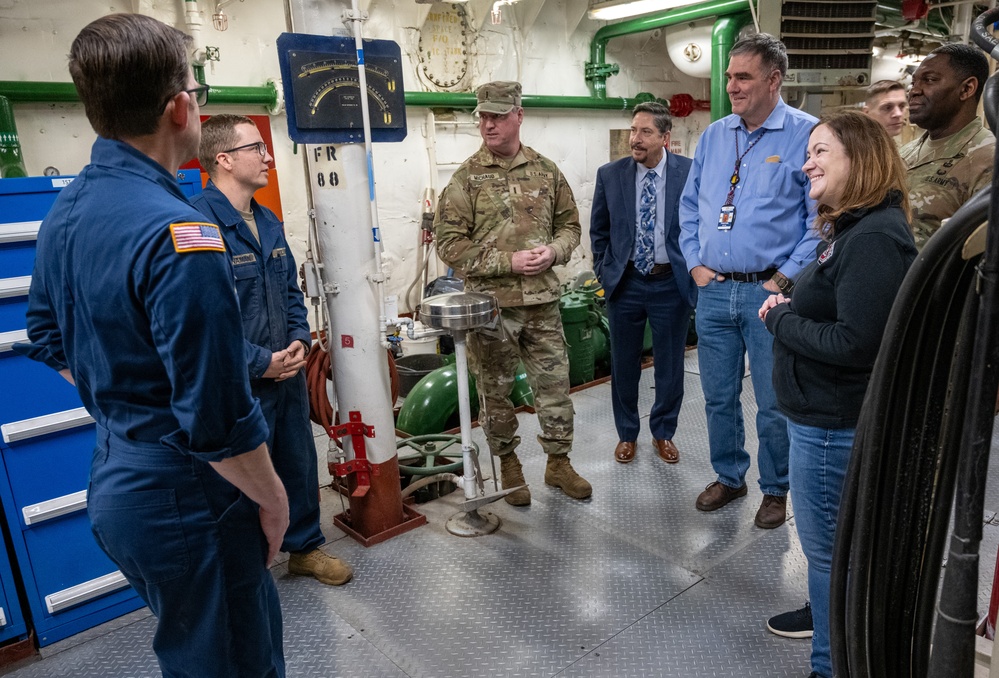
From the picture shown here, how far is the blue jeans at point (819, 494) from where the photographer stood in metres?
1.78

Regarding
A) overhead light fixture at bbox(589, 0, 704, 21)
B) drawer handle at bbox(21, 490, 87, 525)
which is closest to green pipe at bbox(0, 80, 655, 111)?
overhead light fixture at bbox(589, 0, 704, 21)

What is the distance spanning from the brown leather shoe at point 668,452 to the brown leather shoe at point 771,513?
720mm

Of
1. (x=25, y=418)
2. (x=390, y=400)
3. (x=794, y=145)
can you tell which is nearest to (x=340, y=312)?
(x=390, y=400)

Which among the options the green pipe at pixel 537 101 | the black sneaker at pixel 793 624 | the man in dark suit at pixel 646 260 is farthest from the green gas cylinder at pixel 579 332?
the black sneaker at pixel 793 624

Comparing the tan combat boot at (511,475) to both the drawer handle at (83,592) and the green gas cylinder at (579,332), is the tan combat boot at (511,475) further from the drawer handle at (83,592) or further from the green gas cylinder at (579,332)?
the green gas cylinder at (579,332)

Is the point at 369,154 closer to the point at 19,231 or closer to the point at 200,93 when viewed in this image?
the point at 19,231

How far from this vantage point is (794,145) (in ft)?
9.13

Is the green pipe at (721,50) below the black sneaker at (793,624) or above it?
above

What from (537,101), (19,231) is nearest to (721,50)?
(537,101)

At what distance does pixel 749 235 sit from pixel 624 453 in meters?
1.46

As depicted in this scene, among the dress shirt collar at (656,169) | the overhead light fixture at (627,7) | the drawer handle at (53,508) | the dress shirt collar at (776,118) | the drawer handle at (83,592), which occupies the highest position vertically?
the overhead light fixture at (627,7)

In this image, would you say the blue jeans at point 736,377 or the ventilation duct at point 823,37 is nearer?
the blue jeans at point 736,377

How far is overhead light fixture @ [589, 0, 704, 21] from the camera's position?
220 inches

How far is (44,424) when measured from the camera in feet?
7.92
